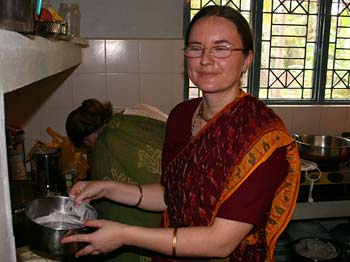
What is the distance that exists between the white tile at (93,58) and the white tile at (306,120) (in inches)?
49.9

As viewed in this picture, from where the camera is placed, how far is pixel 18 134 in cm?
188

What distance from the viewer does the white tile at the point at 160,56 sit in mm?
2260

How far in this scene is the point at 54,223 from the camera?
0.99 m

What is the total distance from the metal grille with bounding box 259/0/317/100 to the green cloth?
1.37m

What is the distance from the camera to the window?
99.2 inches

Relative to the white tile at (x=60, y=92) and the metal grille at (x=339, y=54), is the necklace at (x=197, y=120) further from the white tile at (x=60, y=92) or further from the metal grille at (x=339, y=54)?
the metal grille at (x=339, y=54)

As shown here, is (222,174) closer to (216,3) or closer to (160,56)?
(160,56)

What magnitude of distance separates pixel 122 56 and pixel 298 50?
1.20m

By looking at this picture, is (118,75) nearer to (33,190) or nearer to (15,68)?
(33,190)

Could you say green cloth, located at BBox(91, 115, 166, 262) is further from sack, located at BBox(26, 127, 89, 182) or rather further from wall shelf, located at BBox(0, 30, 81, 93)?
sack, located at BBox(26, 127, 89, 182)

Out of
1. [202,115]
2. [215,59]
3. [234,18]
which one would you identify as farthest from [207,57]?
[202,115]

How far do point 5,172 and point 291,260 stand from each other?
179 centimetres

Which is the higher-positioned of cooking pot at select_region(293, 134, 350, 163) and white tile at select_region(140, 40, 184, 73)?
white tile at select_region(140, 40, 184, 73)

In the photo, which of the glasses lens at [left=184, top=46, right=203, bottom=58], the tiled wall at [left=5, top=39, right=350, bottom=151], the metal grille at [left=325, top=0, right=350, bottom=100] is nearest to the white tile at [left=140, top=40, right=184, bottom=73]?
the tiled wall at [left=5, top=39, right=350, bottom=151]
